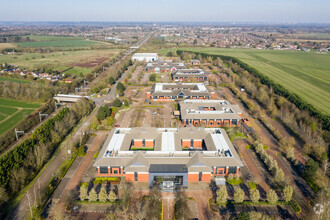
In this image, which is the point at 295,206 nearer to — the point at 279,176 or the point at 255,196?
the point at 279,176

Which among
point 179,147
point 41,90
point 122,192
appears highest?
point 41,90

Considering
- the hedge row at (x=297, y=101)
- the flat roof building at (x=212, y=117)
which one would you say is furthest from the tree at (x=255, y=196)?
the hedge row at (x=297, y=101)

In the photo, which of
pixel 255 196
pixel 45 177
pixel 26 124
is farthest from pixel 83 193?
pixel 26 124

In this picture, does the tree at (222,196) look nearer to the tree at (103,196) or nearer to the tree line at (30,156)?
the tree at (103,196)

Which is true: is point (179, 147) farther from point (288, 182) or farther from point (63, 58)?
point (63, 58)

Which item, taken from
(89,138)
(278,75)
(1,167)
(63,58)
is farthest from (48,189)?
(63,58)

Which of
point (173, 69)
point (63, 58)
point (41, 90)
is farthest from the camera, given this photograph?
point (63, 58)
